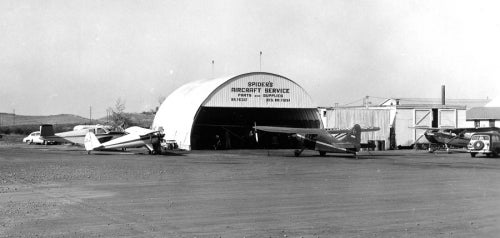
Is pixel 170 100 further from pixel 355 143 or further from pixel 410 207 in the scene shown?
pixel 410 207

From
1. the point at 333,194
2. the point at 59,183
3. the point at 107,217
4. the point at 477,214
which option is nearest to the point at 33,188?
the point at 59,183

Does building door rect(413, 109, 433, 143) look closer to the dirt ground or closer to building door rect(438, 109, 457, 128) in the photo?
building door rect(438, 109, 457, 128)

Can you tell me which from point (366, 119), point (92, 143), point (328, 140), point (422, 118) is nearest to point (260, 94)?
point (366, 119)

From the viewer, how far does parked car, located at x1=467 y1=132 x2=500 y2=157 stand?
35781mm

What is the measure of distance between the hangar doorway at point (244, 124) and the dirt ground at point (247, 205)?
28.8 m

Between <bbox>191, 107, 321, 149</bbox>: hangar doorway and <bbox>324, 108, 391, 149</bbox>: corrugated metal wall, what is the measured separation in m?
2.05

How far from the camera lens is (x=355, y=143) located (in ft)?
113

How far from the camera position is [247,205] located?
12742mm

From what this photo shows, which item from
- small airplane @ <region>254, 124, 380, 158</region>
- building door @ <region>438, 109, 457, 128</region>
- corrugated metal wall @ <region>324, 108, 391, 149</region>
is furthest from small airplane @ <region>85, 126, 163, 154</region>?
building door @ <region>438, 109, 457, 128</region>

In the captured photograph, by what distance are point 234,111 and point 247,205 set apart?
3908cm

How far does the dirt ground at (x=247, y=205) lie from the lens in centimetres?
987

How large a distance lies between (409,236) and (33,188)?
11.0 meters

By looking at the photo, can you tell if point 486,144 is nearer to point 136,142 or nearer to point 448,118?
point 448,118

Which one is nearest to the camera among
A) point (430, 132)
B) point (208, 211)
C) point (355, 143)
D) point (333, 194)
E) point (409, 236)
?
point (409, 236)
